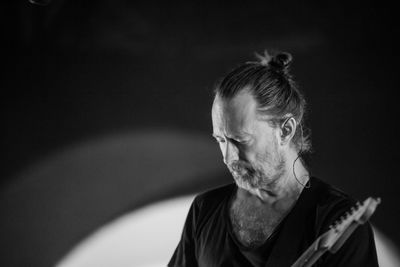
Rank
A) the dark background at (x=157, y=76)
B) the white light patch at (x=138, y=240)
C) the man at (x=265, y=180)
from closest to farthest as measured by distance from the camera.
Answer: the man at (x=265, y=180), the dark background at (x=157, y=76), the white light patch at (x=138, y=240)

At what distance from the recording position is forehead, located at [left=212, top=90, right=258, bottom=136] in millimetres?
1473

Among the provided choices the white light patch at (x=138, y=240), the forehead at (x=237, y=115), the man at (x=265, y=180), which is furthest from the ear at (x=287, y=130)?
the white light patch at (x=138, y=240)

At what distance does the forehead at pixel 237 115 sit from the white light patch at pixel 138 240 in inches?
25.1

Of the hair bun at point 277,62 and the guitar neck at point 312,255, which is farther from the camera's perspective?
the hair bun at point 277,62

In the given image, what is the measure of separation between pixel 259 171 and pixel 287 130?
0.16 meters

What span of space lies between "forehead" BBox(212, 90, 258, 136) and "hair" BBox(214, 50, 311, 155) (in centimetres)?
2

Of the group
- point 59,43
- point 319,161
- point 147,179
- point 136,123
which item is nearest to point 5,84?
point 59,43

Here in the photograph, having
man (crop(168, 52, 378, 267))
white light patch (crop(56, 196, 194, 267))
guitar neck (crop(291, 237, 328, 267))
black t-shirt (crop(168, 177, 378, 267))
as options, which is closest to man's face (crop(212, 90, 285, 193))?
man (crop(168, 52, 378, 267))

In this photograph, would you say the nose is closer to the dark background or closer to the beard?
the beard

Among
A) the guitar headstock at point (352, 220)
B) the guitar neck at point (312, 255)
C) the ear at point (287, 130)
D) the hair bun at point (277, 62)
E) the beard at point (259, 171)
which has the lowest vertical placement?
the guitar neck at point (312, 255)

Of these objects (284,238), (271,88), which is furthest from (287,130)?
(284,238)

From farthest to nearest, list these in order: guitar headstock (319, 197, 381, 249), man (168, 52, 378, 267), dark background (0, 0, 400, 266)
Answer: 1. dark background (0, 0, 400, 266)
2. man (168, 52, 378, 267)
3. guitar headstock (319, 197, 381, 249)

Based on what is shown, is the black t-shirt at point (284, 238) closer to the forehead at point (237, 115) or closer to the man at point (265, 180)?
the man at point (265, 180)

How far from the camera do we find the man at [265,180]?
4.69 ft
